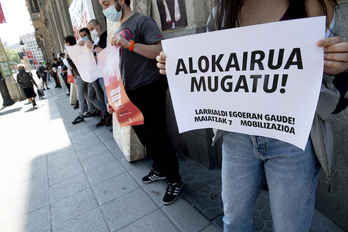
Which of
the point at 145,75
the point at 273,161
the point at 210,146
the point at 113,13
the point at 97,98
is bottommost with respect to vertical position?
the point at 210,146

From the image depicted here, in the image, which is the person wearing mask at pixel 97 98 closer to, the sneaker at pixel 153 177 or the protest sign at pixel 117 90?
the protest sign at pixel 117 90

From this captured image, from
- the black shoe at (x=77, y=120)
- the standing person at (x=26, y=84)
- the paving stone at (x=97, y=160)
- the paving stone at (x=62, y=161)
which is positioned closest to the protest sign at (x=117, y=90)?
the paving stone at (x=97, y=160)

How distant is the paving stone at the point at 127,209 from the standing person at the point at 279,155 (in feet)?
4.04

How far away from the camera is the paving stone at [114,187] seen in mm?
2484

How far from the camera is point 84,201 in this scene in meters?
2.48

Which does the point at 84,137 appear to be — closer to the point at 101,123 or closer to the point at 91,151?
the point at 101,123

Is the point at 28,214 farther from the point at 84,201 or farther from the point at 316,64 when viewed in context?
the point at 316,64

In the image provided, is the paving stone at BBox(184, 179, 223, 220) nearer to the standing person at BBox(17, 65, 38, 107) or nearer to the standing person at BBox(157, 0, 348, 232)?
the standing person at BBox(157, 0, 348, 232)

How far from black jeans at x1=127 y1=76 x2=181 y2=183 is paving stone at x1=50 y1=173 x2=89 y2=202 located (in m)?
1.22

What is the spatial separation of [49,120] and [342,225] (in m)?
7.17

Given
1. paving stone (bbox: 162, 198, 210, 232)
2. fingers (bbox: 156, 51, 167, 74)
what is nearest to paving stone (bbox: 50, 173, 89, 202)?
paving stone (bbox: 162, 198, 210, 232)

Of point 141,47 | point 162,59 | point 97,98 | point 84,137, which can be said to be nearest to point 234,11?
point 162,59

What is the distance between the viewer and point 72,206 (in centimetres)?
243

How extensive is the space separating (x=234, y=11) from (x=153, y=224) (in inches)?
73.1
